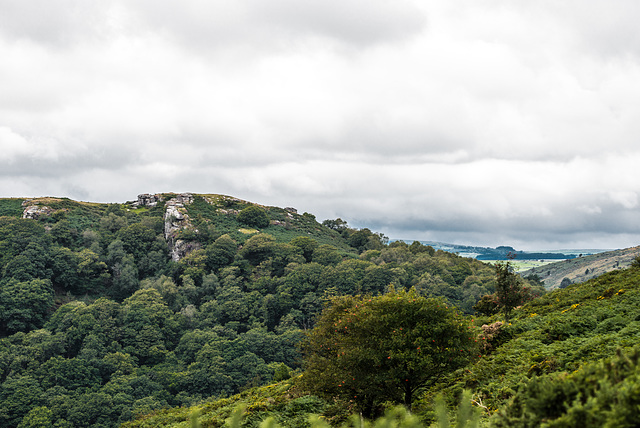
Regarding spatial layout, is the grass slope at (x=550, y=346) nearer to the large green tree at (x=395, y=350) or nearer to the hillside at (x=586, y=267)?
the large green tree at (x=395, y=350)

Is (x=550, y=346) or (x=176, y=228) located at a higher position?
(x=176, y=228)

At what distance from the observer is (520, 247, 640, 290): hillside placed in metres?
143

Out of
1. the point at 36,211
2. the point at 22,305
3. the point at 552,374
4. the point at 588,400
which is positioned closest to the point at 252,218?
the point at 36,211

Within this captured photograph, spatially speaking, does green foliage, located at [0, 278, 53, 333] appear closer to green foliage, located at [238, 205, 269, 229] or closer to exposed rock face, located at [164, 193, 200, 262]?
exposed rock face, located at [164, 193, 200, 262]

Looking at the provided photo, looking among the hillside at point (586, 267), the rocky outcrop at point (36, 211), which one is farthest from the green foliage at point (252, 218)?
the hillside at point (586, 267)

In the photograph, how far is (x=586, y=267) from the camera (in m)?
162

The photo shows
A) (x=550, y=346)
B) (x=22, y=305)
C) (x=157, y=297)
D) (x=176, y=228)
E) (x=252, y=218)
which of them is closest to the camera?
(x=550, y=346)

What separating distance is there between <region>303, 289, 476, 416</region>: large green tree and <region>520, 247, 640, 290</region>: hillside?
480ft

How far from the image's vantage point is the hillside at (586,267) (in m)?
143

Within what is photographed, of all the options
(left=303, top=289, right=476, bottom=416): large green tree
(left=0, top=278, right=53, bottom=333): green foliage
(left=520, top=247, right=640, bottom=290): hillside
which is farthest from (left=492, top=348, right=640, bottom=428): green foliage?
(left=520, top=247, right=640, bottom=290): hillside

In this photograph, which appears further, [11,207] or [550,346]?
[11,207]

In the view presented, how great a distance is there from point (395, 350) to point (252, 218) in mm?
119736

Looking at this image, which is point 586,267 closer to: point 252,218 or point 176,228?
point 252,218

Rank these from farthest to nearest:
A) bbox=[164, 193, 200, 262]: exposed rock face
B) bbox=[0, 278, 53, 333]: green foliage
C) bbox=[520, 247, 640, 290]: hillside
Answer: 1. bbox=[520, 247, 640, 290]: hillside
2. bbox=[164, 193, 200, 262]: exposed rock face
3. bbox=[0, 278, 53, 333]: green foliage
